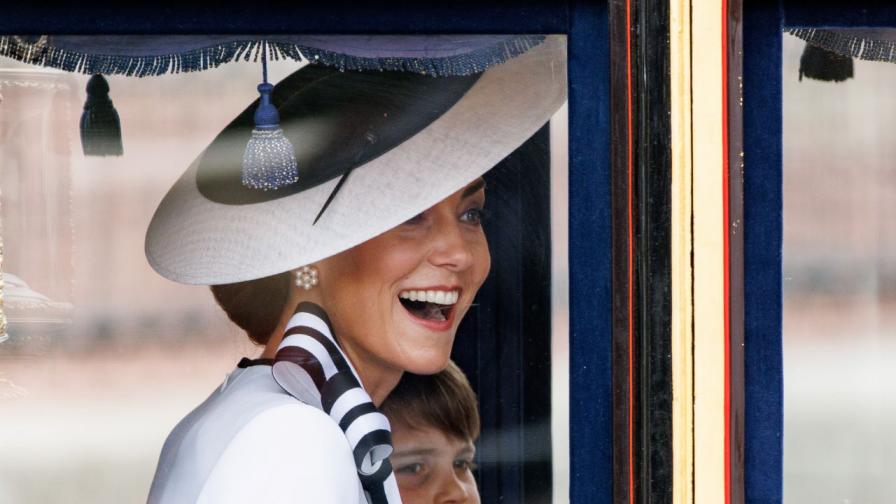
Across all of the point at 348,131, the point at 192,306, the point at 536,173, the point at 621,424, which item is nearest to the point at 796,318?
the point at 621,424

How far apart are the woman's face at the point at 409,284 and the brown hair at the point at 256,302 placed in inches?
2.4

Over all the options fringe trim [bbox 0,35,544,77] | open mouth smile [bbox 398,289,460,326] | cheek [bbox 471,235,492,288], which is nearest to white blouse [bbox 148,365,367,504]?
open mouth smile [bbox 398,289,460,326]

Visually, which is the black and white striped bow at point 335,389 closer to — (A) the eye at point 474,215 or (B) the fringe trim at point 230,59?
(A) the eye at point 474,215

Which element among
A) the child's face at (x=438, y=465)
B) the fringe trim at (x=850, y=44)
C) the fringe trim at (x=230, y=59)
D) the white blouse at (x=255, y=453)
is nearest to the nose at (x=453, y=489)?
the child's face at (x=438, y=465)

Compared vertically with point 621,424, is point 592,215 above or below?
above

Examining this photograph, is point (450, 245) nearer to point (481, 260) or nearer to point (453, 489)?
point (481, 260)

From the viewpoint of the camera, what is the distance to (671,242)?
187 cm

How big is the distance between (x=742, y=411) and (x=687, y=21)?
583mm

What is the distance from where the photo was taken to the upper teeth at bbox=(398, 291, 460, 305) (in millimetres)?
1946

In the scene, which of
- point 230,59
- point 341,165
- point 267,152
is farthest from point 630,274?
point 230,59

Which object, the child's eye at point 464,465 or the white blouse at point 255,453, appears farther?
the child's eye at point 464,465

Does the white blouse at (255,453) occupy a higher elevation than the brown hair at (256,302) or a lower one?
lower

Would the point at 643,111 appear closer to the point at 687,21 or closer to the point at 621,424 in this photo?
the point at 687,21

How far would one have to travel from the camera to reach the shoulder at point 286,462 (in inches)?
72.4
